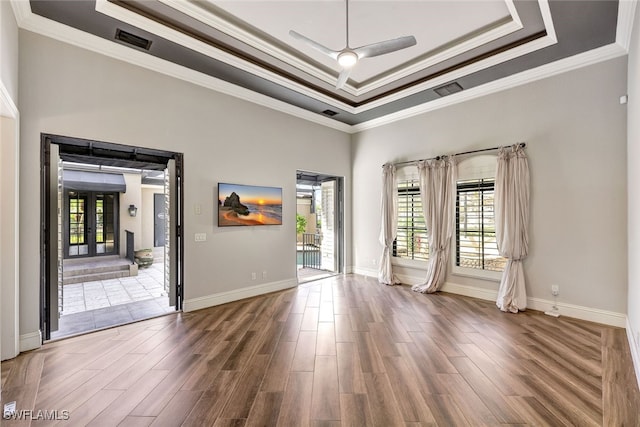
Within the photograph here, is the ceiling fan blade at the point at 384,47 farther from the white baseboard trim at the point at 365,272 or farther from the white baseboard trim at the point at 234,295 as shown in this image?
the white baseboard trim at the point at 365,272

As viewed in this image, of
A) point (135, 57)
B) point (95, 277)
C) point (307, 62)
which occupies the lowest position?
point (95, 277)

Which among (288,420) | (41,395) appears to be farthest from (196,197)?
(288,420)

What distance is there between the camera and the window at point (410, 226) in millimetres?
5734

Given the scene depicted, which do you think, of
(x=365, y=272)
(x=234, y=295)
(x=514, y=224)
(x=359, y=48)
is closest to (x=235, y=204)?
(x=234, y=295)

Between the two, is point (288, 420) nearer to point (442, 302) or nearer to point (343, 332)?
point (343, 332)

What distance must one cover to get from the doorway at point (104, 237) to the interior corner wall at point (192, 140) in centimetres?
14

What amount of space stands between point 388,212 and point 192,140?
392cm

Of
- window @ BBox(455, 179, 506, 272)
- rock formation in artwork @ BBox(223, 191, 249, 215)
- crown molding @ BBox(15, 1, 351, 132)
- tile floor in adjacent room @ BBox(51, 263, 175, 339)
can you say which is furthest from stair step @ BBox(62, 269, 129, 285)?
window @ BBox(455, 179, 506, 272)

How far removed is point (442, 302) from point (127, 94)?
5541 millimetres

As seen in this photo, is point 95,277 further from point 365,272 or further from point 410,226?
point 410,226

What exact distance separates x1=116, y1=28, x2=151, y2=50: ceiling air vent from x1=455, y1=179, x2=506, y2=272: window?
5.20 metres

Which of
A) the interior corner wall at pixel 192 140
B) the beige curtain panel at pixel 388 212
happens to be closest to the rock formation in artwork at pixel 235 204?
the interior corner wall at pixel 192 140

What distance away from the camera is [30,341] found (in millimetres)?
3068

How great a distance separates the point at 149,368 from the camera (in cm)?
272
